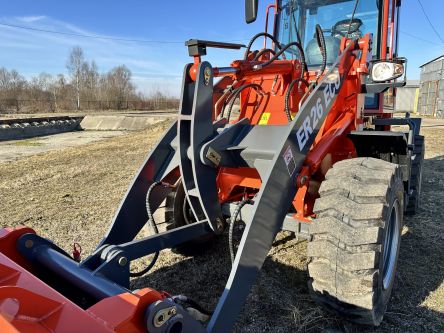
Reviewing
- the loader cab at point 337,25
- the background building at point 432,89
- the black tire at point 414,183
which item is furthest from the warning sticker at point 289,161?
the background building at point 432,89

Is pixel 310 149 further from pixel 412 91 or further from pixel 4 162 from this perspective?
pixel 412 91

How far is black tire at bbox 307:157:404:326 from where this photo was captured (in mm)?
2307

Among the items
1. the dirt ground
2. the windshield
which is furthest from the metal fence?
the windshield

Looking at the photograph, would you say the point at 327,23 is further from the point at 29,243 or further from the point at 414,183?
the point at 29,243

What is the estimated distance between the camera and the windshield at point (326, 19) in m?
4.17

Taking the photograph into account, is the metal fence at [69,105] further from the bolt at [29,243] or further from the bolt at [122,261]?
the bolt at [122,261]

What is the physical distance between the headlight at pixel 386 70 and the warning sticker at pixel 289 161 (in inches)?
53.2

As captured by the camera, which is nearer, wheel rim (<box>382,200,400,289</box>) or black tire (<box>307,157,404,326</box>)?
black tire (<box>307,157,404,326</box>)

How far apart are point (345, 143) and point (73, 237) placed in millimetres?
3176

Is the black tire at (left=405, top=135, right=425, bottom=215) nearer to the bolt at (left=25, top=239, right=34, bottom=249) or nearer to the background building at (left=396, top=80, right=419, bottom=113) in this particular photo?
the bolt at (left=25, top=239, right=34, bottom=249)

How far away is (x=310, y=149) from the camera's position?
2.68 metres

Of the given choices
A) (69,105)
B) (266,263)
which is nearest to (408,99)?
(266,263)

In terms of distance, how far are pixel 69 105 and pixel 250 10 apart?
4998 centimetres

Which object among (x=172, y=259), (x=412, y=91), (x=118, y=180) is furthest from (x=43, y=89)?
(x=172, y=259)
